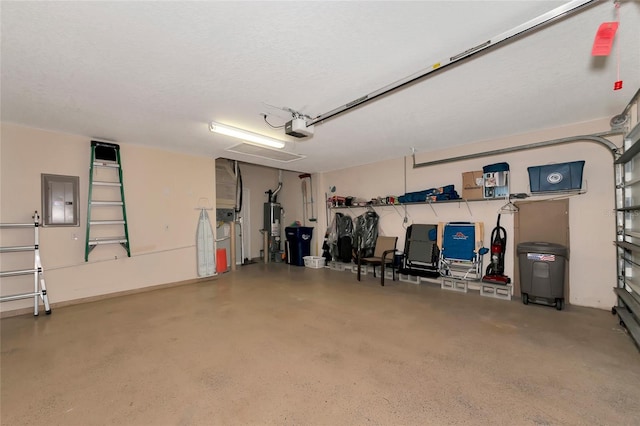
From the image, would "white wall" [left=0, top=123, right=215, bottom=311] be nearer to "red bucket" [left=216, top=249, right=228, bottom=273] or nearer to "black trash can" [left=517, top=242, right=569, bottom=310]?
"red bucket" [left=216, top=249, right=228, bottom=273]

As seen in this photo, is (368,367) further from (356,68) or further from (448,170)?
(448,170)

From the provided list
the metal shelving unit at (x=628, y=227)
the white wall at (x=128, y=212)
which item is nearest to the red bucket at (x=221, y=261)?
the white wall at (x=128, y=212)

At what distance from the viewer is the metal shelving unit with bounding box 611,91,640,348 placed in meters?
2.76

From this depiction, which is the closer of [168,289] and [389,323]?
[389,323]

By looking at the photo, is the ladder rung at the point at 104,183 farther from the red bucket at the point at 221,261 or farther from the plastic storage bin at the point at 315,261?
the plastic storage bin at the point at 315,261

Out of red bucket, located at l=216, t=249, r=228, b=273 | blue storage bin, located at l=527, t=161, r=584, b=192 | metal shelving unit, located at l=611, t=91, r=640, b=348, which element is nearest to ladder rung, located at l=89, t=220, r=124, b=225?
red bucket, located at l=216, t=249, r=228, b=273

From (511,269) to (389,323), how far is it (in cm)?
250

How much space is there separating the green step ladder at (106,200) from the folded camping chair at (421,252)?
4.97 m

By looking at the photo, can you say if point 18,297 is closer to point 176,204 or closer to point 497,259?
point 176,204

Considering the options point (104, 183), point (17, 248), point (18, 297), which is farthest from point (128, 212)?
point (18, 297)

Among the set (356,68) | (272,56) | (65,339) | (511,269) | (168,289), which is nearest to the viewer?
(272,56)

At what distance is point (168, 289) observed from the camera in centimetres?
466

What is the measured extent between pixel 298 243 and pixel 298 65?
5210mm

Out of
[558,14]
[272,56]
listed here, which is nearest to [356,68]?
[272,56]
